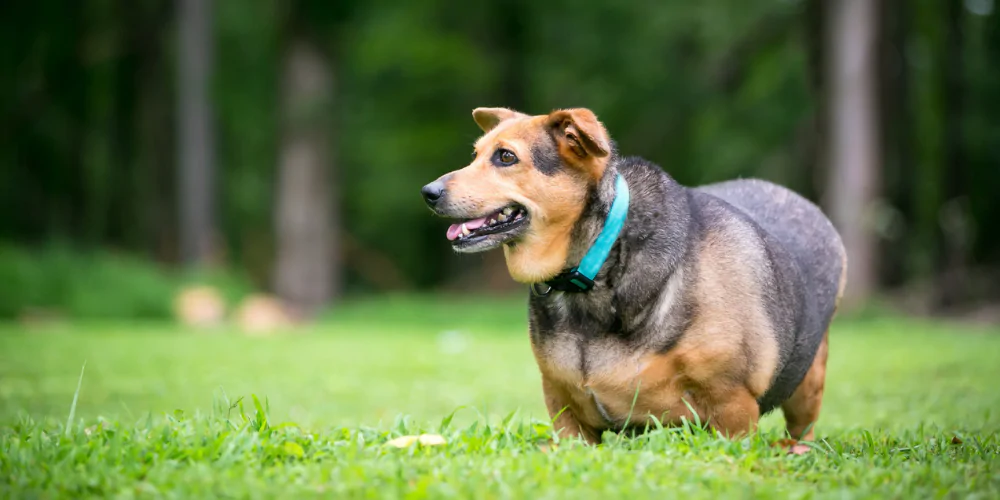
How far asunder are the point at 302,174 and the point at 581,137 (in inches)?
624

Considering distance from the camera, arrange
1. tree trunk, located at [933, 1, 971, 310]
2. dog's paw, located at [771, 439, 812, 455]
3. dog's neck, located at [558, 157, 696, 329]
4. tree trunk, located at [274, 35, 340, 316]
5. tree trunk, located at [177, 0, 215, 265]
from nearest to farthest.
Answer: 1. dog's paw, located at [771, 439, 812, 455]
2. dog's neck, located at [558, 157, 696, 329]
3. tree trunk, located at [933, 1, 971, 310]
4. tree trunk, located at [274, 35, 340, 316]
5. tree trunk, located at [177, 0, 215, 265]

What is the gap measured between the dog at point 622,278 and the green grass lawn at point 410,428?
265mm

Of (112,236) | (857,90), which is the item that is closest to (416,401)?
(857,90)

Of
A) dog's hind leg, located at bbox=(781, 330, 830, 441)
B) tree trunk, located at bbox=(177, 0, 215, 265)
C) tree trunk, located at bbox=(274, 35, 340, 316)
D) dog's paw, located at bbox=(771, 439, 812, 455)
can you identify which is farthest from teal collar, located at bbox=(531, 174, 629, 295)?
tree trunk, located at bbox=(177, 0, 215, 265)

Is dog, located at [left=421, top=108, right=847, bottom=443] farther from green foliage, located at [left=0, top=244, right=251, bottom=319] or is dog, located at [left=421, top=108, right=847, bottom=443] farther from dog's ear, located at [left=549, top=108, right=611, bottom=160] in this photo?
green foliage, located at [left=0, top=244, right=251, bottom=319]

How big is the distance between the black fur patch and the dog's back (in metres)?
1.12

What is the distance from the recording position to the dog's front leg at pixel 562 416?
4.92 meters

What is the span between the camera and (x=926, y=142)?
20812 millimetres

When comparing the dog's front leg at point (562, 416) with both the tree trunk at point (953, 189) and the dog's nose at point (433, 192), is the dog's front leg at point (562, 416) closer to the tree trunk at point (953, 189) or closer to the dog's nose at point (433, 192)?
the dog's nose at point (433, 192)

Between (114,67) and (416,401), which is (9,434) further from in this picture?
(114,67)

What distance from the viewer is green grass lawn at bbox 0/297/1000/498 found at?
3668mm

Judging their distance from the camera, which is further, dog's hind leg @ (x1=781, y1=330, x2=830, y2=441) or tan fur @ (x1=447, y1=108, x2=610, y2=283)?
dog's hind leg @ (x1=781, y1=330, x2=830, y2=441)

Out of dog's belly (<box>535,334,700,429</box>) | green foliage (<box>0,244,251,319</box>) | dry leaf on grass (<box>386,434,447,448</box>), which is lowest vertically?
green foliage (<box>0,244,251,319</box>)

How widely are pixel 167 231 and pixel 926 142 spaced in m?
17.7
